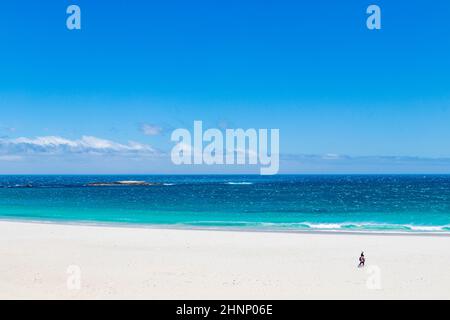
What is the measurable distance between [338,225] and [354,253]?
54.9 feet

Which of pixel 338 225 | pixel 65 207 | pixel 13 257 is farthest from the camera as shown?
pixel 65 207

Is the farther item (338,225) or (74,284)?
(338,225)

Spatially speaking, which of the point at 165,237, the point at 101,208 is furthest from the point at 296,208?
the point at 165,237

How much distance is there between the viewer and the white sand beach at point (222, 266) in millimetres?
14617

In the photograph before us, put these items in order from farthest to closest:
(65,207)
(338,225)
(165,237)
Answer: (65,207) → (338,225) → (165,237)

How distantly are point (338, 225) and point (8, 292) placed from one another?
Answer: 29.0 m

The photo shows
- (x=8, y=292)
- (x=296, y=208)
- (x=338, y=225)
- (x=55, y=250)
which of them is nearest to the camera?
(x=8, y=292)

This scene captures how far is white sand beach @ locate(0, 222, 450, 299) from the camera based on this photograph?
14.6 metres

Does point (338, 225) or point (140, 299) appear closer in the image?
point (140, 299)

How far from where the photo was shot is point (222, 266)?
60.5 ft
